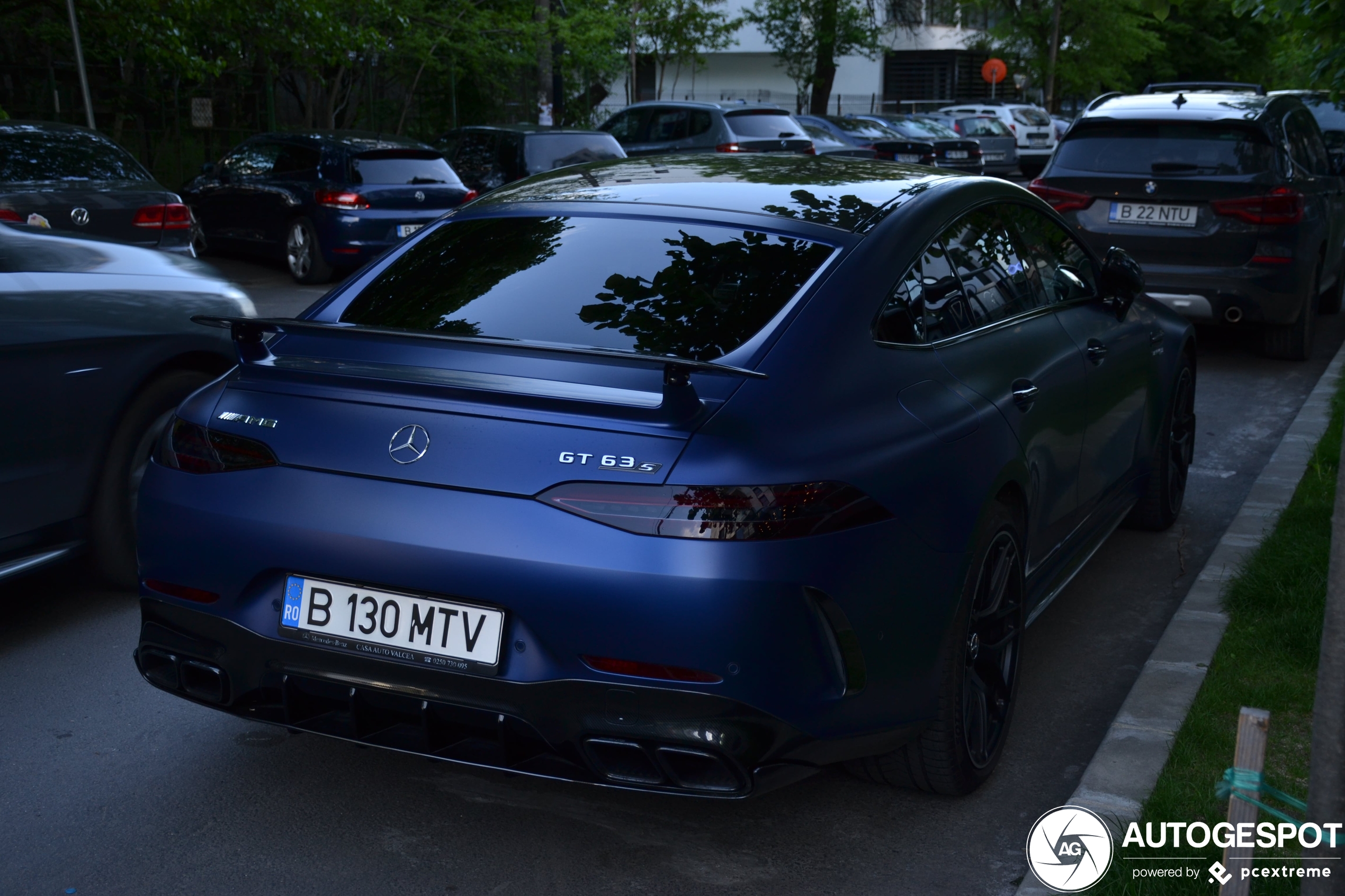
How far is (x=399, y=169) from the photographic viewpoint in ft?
48.3

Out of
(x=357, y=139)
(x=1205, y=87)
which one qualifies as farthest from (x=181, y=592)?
(x=357, y=139)

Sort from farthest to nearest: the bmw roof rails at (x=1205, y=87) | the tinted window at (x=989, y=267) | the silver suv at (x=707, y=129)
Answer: the silver suv at (x=707, y=129) → the bmw roof rails at (x=1205, y=87) → the tinted window at (x=989, y=267)

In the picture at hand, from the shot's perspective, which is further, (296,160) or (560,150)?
(560,150)

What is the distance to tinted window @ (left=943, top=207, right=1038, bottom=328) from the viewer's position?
3.93 m

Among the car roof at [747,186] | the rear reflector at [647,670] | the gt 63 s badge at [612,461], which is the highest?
the car roof at [747,186]

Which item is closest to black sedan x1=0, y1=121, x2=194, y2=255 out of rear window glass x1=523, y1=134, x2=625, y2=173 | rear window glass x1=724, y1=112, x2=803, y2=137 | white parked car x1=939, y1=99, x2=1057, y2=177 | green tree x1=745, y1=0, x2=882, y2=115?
rear window glass x1=523, y1=134, x2=625, y2=173

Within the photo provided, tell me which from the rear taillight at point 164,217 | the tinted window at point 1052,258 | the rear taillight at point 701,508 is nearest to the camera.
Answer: the rear taillight at point 701,508

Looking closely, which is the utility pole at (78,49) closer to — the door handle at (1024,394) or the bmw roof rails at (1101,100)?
the bmw roof rails at (1101,100)

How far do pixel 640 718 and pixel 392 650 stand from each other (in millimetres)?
560

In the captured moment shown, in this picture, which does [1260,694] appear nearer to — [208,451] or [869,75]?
[208,451]

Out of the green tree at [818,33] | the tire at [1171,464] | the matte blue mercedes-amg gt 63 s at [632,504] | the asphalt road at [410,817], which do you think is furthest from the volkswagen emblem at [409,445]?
the green tree at [818,33]

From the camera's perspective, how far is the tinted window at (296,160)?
48.5 feet

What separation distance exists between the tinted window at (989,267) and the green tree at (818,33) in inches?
1488

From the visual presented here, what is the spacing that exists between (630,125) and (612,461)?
63.7ft
